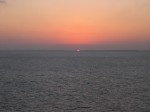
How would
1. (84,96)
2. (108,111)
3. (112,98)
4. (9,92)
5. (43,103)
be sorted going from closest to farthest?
(108,111) → (43,103) → (112,98) → (84,96) → (9,92)

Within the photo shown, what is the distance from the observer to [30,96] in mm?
55500

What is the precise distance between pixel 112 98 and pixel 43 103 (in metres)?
11.2

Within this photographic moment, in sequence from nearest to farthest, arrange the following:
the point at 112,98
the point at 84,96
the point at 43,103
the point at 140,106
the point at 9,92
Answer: the point at 140,106 < the point at 43,103 < the point at 112,98 < the point at 84,96 < the point at 9,92

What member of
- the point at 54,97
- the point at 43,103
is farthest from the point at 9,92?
the point at 43,103

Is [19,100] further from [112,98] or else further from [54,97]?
[112,98]

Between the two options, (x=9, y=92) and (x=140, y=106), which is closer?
(x=140, y=106)

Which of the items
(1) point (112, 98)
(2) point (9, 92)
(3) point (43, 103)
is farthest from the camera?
(2) point (9, 92)

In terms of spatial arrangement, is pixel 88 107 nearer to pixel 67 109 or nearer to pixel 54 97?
pixel 67 109

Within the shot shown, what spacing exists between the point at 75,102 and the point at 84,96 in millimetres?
6586

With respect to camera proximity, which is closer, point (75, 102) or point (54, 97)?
point (75, 102)

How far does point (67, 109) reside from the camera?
1711 inches

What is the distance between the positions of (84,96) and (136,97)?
28.2 feet

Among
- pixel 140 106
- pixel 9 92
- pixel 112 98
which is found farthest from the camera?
pixel 9 92

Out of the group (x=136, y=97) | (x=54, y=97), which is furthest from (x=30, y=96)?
(x=136, y=97)
